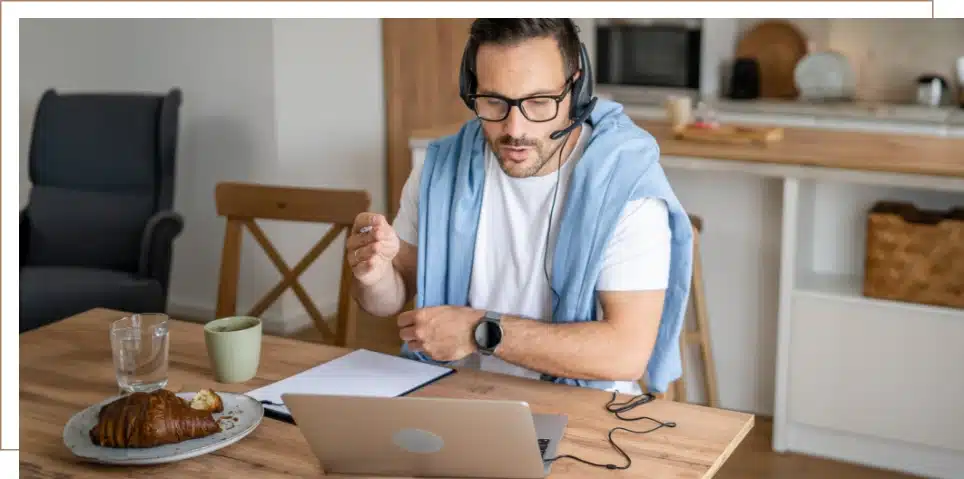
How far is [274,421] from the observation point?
1.42 metres

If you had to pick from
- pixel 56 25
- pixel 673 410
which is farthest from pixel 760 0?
pixel 56 25

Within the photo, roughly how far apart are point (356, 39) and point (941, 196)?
2.43 meters

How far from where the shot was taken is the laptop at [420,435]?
107 cm

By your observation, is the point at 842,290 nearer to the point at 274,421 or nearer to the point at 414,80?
the point at 274,421

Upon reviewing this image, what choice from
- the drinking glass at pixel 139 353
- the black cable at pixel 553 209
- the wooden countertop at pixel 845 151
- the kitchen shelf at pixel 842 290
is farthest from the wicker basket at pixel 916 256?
the drinking glass at pixel 139 353

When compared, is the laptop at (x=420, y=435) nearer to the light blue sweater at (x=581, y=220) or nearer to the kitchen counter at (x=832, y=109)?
the light blue sweater at (x=581, y=220)

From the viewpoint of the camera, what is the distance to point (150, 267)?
339 cm

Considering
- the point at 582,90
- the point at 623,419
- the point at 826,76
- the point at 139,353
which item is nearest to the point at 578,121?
the point at 582,90

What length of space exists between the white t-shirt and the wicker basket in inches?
43.2

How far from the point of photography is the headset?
5.47 ft

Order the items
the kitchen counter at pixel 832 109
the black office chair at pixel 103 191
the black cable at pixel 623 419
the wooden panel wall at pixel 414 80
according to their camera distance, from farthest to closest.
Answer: the wooden panel wall at pixel 414 80, the kitchen counter at pixel 832 109, the black office chair at pixel 103 191, the black cable at pixel 623 419

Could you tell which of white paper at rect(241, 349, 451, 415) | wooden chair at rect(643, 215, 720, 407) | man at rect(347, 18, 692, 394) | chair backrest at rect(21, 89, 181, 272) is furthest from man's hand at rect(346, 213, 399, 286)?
chair backrest at rect(21, 89, 181, 272)

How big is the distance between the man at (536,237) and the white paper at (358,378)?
38mm

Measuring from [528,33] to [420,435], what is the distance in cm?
73
